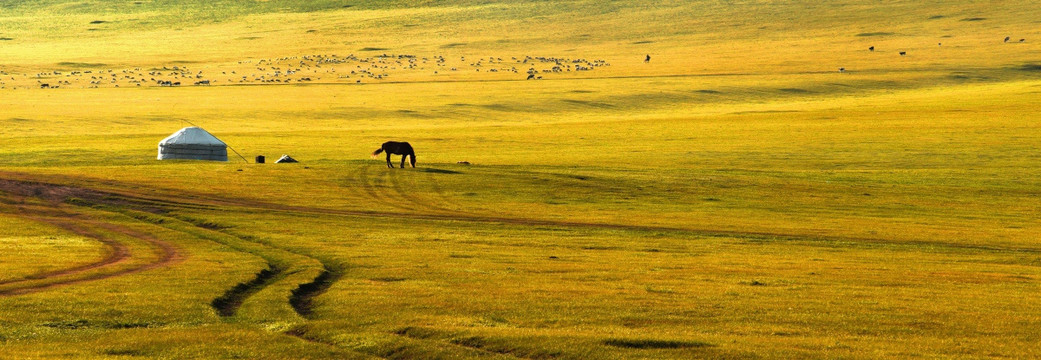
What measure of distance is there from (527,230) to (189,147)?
3348 centimetres

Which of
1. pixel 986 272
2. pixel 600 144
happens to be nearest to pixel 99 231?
pixel 986 272

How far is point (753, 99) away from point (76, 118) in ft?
231

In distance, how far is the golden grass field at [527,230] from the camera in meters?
20.1

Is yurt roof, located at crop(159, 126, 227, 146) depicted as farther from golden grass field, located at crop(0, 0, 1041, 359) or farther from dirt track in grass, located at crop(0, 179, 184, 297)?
dirt track in grass, located at crop(0, 179, 184, 297)

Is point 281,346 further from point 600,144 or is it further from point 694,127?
point 694,127

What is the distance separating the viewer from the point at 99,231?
35250 mm

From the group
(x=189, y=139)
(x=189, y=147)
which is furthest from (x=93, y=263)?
(x=189, y=139)

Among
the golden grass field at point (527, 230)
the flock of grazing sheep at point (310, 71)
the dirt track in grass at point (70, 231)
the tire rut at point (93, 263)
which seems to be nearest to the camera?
the golden grass field at point (527, 230)

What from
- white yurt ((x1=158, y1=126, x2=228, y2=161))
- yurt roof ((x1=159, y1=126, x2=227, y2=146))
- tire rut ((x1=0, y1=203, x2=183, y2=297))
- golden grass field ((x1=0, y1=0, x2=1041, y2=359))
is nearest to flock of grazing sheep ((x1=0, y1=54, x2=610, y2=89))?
golden grass field ((x1=0, y1=0, x2=1041, y2=359))

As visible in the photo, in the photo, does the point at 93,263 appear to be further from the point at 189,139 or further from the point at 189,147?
the point at 189,139

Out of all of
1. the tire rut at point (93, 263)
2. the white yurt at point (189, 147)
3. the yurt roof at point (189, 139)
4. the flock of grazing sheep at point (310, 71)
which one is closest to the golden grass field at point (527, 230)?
the tire rut at point (93, 263)

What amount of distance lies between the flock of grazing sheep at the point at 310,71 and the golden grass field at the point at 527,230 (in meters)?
29.7

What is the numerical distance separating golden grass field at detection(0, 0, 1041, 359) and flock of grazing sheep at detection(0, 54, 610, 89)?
97.3 ft

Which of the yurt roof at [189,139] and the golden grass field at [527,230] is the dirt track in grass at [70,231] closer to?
the golden grass field at [527,230]
